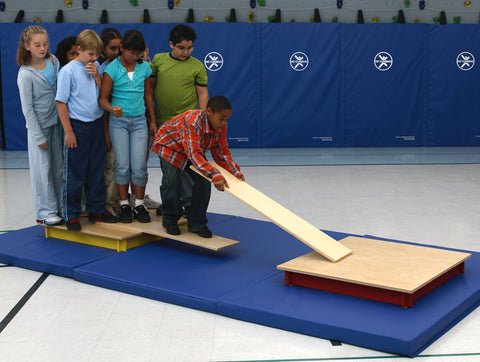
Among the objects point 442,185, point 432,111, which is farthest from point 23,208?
point 432,111

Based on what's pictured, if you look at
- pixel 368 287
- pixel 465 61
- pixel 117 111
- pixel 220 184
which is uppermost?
pixel 465 61

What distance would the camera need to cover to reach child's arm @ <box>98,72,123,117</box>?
398cm

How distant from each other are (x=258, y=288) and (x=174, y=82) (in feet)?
5.72

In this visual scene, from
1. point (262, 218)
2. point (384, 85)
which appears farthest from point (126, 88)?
point (384, 85)

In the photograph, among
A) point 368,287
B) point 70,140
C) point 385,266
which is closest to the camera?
point 368,287

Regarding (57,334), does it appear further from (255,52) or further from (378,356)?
(255,52)

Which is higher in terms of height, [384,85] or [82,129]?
[384,85]

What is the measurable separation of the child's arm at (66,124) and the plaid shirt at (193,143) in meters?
0.53

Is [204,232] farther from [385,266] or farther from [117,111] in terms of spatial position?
[385,266]

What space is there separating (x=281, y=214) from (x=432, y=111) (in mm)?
6189

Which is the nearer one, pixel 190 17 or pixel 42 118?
pixel 42 118

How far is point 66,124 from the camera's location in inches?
153

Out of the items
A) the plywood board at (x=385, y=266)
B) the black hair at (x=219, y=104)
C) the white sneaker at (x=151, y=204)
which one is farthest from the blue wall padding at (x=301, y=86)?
the plywood board at (x=385, y=266)

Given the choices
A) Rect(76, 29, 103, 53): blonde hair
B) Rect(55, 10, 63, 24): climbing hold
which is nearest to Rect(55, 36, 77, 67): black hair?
Rect(76, 29, 103, 53): blonde hair
